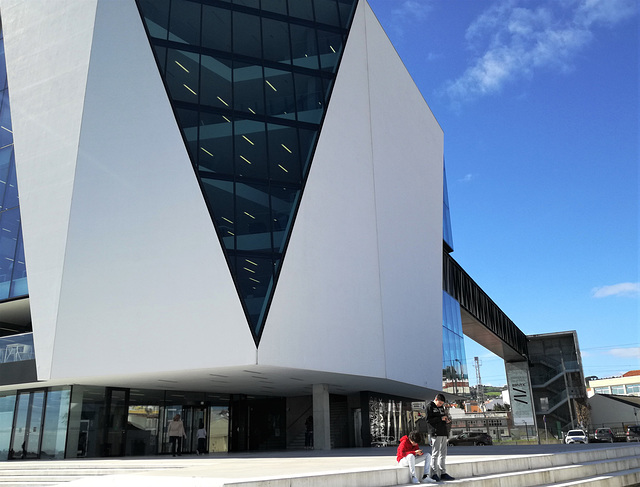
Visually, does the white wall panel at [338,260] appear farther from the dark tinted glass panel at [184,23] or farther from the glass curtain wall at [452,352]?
the glass curtain wall at [452,352]

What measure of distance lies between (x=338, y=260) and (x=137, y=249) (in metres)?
6.78

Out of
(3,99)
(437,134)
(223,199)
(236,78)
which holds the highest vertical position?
(437,134)

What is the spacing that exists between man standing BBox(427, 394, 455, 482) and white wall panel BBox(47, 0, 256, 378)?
8123 millimetres

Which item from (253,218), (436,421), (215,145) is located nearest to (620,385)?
(253,218)

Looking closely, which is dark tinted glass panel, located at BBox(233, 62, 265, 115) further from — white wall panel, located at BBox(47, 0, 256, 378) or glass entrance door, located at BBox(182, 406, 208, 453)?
glass entrance door, located at BBox(182, 406, 208, 453)

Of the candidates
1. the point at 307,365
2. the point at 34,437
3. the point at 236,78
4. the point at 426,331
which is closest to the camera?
the point at 307,365

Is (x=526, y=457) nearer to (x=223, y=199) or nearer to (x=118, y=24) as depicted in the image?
(x=223, y=199)

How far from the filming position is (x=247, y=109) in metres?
18.7

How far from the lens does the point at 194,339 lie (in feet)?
53.9

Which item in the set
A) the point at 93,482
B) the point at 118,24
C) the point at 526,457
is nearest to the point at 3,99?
the point at 118,24

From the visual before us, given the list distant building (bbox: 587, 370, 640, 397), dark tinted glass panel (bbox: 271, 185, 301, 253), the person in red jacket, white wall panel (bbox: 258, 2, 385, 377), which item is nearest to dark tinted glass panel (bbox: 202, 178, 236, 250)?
dark tinted glass panel (bbox: 271, 185, 301, 253)

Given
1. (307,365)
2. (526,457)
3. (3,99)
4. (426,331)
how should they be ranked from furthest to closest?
(426,331)
(3,99)
(307,365)
(526,457)

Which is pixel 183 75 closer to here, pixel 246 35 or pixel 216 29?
pixel 216 29

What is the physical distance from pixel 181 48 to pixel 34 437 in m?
15.0
